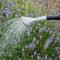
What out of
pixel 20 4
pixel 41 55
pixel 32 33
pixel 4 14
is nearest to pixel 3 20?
pixel 4 14

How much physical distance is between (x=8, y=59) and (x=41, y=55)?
43cm

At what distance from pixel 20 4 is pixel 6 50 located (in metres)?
1.60

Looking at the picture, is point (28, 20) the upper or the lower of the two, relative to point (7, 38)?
upper

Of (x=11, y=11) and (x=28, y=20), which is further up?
(x=28, y=20)

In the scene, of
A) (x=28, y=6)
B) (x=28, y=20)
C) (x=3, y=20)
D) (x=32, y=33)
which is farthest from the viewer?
(x=28, y=6)

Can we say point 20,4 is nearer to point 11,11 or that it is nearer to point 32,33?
point 11,11

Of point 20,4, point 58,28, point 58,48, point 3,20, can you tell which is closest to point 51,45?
point 58,48

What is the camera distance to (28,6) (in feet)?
17.1

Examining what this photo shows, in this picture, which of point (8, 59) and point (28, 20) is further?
point (8, 59)

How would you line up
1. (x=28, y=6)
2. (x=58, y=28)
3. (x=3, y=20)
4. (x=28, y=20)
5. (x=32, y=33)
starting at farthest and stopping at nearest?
1. (x=28, y=6)
2. (x=3, y=20)
3. (x=58, y=28)
4. (x=32, y=33)
5. (x=28, y=20)

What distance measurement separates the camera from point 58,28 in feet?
14.6

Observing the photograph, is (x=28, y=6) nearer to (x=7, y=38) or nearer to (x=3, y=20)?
(x=3, y=20)

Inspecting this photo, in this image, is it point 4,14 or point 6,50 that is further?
point 4,14

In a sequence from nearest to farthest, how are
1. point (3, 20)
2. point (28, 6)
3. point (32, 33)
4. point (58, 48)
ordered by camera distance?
point (58, 48) → point (32, 33) → point (3, 20) → point (28, 6)
